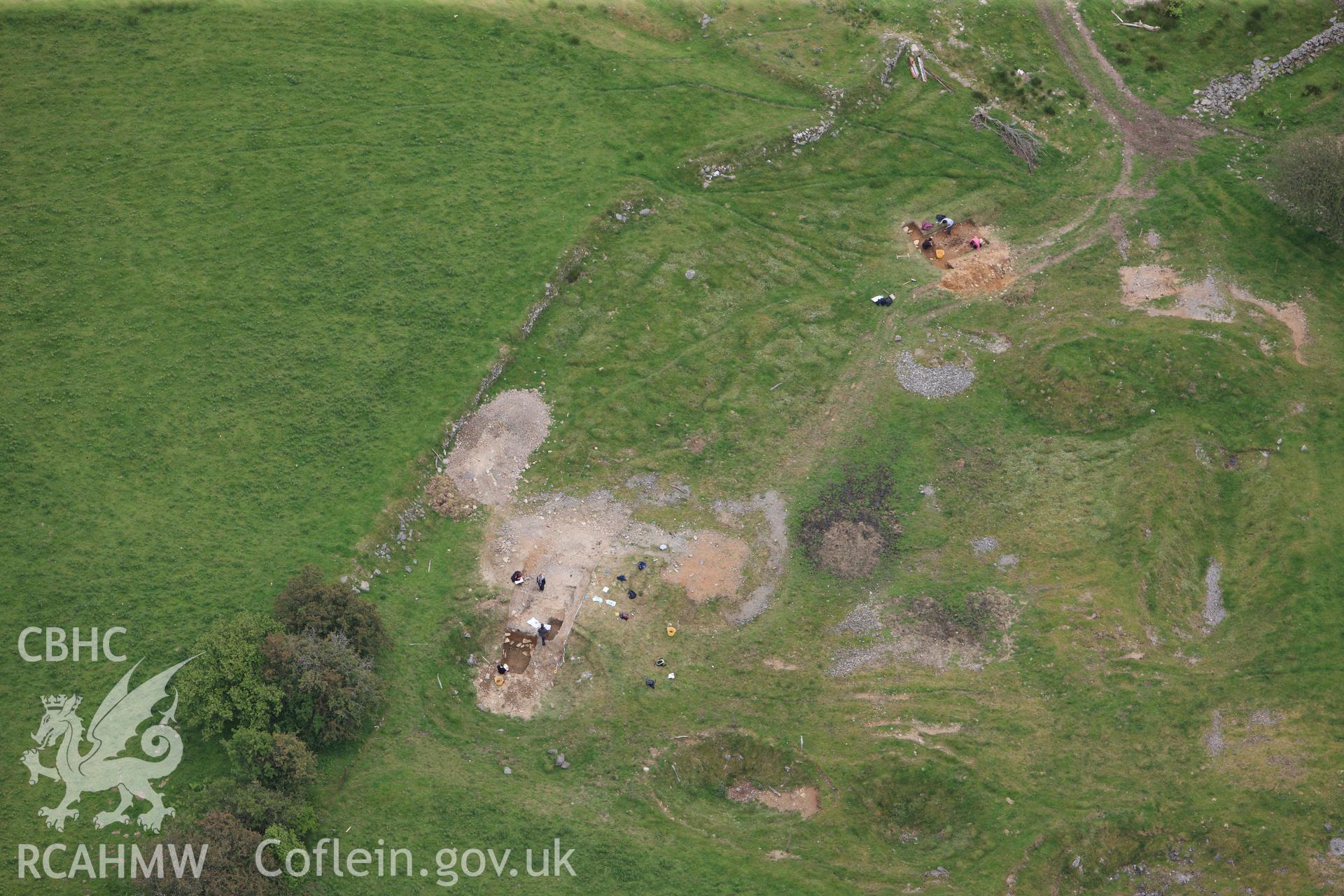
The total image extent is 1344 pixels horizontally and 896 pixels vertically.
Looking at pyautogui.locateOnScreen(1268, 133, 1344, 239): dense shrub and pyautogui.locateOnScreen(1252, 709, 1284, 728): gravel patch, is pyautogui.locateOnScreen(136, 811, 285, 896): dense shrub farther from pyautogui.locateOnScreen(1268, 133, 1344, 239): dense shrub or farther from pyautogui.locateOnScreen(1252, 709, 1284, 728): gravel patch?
pyautogui.locateOnScreen(1268, 133, 1344, 239): dense shrub

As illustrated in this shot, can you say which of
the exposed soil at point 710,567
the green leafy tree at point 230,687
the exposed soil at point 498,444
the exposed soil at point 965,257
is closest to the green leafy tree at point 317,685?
the green leafy tree at point 230,687

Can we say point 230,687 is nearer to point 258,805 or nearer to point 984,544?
point 258,805

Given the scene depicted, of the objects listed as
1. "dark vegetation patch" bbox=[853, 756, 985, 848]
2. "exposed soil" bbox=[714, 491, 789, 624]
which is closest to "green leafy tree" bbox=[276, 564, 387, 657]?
"exposed soil" bbox=[714, 491, 789, 624]

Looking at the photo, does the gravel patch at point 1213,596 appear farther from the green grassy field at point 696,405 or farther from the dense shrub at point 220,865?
the dense shrub at point 220,865

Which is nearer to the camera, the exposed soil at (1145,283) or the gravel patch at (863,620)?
the gravel patch at (863,620)

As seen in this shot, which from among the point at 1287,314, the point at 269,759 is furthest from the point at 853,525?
the point at 1287,314

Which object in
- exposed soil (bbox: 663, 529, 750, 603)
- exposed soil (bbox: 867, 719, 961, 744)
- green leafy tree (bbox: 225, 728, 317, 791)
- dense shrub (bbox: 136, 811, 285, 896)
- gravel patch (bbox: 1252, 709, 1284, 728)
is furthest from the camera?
exposed soil (bbox: 663, 529, 750, 603)
